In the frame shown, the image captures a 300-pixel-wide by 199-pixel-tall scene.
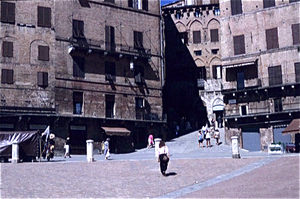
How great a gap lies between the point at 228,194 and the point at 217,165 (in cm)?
780

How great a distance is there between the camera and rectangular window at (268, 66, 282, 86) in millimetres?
48325

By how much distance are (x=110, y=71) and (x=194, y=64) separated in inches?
627

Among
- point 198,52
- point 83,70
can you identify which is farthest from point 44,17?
point 198,52

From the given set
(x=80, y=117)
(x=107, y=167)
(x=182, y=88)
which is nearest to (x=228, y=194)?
(x=107, y=167)

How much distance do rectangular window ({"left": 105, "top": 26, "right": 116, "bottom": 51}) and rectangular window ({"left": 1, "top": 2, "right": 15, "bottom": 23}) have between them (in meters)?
8.77

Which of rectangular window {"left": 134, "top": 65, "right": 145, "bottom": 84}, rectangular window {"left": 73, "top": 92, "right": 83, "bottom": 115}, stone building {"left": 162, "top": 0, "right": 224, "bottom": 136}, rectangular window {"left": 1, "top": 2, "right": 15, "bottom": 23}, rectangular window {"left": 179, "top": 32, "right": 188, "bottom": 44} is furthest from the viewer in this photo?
rectangular window {"left": 179, "top": 32, "right": 188, "bottom": 44}

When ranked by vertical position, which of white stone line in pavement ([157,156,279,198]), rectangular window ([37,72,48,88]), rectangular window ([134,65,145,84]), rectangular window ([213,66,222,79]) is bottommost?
white stone line in pavement ([157,156,279,198])

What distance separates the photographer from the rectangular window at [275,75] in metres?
48.3

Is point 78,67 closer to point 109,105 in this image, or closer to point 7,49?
point 109,105

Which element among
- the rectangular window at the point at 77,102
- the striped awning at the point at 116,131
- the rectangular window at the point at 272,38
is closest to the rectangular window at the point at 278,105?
the rectangular window at the point at 272,38

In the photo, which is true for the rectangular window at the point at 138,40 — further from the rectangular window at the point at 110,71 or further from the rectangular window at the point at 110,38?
the rectangular window at the point at 110,71

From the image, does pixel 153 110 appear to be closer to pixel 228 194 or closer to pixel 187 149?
pixel 187 149

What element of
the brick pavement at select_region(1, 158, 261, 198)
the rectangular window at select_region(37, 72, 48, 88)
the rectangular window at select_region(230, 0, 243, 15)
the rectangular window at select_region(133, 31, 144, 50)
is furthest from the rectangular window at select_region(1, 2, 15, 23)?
the brick pavement at select_region(1, 158, 261, 198)

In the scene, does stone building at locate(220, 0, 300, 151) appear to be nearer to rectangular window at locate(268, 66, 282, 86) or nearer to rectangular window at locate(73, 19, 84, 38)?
rectangular window at locate(268, 66, 282, 86)
